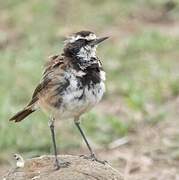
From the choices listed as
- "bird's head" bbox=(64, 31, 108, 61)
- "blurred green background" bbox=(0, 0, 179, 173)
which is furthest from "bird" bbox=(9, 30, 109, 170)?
"blurred green background" bbox=(0, 0, 179, 173)

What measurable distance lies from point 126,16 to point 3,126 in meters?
5.31

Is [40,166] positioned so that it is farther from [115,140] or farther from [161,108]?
[161,108]

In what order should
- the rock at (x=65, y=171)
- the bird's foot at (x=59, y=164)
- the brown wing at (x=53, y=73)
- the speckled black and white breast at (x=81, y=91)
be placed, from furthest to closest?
the brown wing at (x=53, y=73) → the speckled black and white breast at (x=81, y=91) → the bird's foot at (x=59, y=164) → the rock at (x=65, y=171)

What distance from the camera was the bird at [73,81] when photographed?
7.30 metres

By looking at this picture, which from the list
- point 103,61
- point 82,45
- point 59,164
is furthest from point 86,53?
point 103,61

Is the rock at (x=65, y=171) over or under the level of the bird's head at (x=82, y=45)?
under

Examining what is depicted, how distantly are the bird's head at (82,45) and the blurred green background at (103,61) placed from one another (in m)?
2.66

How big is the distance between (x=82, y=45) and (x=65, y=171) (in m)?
1.20

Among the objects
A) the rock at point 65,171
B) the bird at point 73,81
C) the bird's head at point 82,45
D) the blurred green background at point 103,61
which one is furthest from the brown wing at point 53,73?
the blurred green background at point 103,61

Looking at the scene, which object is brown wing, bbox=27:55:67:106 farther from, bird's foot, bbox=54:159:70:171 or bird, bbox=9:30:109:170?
bird's foot, bbox=54:159:70:171

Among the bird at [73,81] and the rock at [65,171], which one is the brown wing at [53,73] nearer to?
the bird at [73,81]

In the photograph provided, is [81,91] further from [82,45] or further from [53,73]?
[82,45]

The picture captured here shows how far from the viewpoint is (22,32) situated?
14648mm

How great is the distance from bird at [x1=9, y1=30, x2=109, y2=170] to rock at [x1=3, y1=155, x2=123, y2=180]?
0.29 ft
